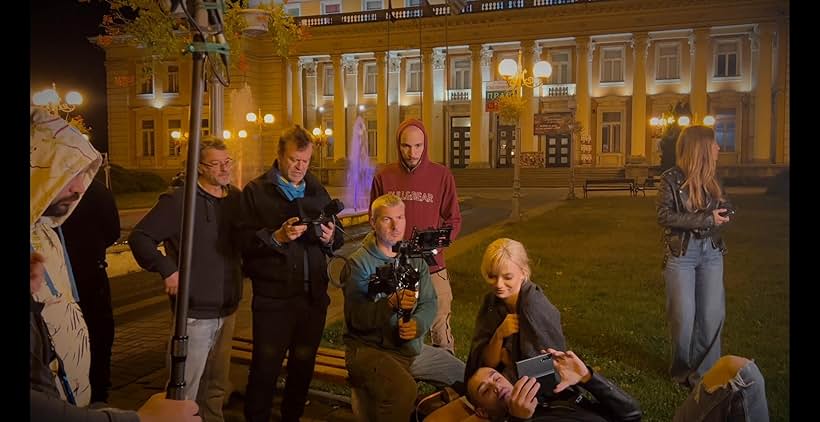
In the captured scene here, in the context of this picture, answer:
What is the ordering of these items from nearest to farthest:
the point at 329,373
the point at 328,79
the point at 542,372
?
the point at 542,372
the point at 329,373
the point at 328,79

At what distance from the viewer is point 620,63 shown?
29.5 meters

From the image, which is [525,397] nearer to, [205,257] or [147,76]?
[205,257]

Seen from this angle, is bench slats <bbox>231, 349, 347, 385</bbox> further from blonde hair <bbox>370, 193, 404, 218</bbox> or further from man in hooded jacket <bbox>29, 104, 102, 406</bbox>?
man in hooded jacket <bbox>29, 104, 102, 406</bbox>

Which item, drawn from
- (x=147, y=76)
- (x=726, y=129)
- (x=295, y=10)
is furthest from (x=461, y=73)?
(x=726, y=129)

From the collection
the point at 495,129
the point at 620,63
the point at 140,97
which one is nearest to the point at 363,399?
the point at 140,97

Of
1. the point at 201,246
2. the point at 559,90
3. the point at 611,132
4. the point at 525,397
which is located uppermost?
the point at 559,90

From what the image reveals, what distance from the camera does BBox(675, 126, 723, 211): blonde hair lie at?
11.7 ft

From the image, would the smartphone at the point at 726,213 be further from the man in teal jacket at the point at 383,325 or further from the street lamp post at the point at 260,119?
the street lamp post at the point at 260,119

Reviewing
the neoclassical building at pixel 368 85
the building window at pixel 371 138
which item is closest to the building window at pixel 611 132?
the neoclassical building at pixel 368 85

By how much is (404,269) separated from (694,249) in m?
1.93

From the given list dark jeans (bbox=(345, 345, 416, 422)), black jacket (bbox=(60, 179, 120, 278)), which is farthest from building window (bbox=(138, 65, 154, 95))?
dark jeans (bbox=(345, 345, 416, 422))

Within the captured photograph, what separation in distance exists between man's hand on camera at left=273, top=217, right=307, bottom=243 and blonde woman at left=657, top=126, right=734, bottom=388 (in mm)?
2231

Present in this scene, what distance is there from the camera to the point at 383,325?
10.5 feet
